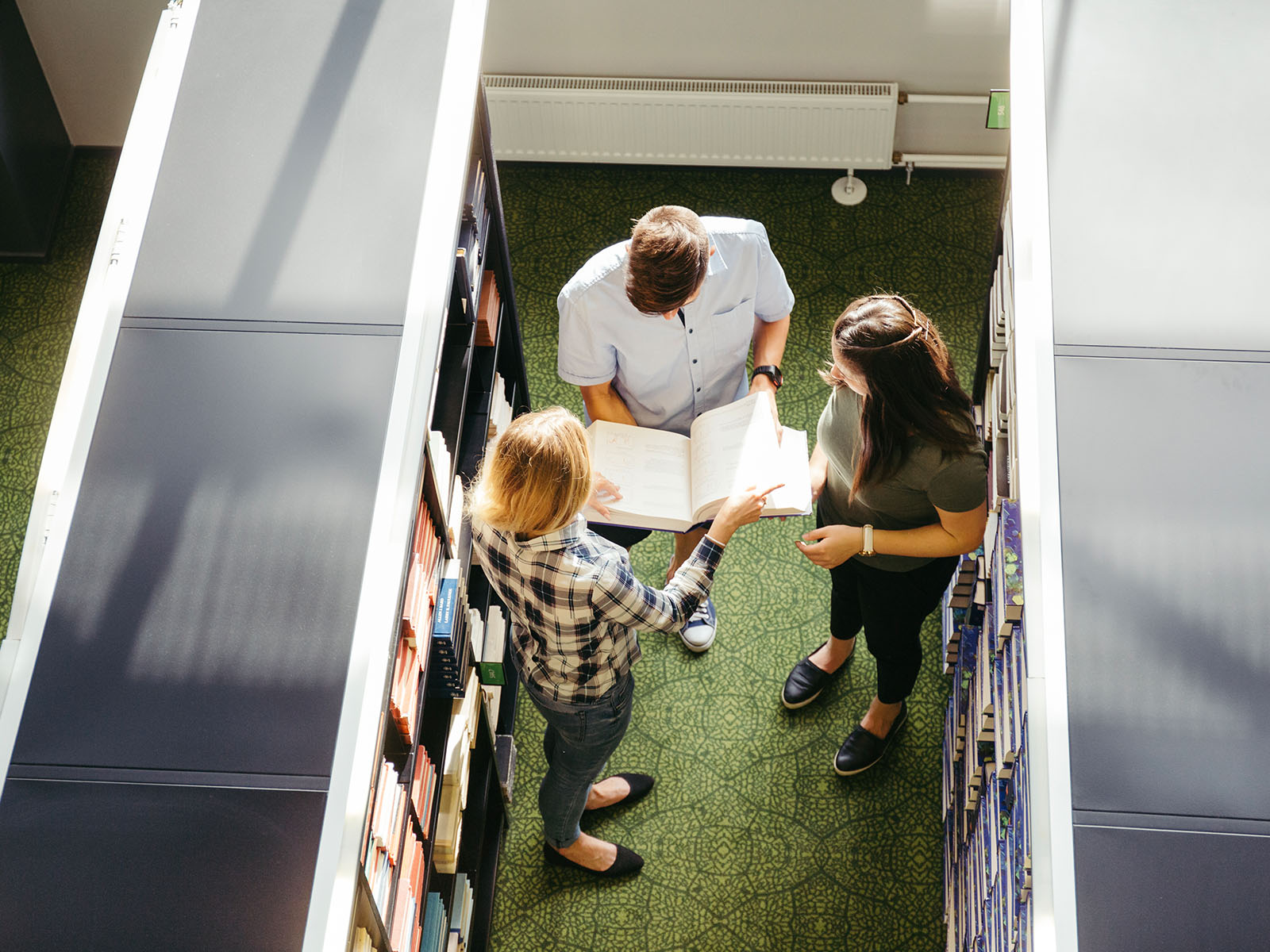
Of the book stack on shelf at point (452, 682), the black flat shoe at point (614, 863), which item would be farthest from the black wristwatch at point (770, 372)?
the black flat shoe at point (614, 863)

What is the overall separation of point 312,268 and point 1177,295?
71.4 inches

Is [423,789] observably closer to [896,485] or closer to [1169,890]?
[896,485]

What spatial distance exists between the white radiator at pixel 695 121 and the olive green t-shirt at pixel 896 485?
221 cm

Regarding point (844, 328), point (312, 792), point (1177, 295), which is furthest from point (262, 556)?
point (1177, 295)

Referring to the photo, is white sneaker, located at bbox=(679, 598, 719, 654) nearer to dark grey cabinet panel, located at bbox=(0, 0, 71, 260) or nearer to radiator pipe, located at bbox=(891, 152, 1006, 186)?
radiator pipe, located at bbox=(891, 152, 1006, 186)

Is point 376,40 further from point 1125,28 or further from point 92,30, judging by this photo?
point 92,30

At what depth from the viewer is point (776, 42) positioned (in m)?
4.44

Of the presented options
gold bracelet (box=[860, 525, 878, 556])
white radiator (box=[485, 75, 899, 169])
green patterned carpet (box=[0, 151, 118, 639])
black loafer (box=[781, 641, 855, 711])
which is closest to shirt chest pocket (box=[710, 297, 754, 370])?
gold bracelet (box=[860, 525, 878, 556])

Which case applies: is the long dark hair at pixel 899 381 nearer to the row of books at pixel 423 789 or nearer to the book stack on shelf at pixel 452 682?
the book stack on shelf at pixel 452 682

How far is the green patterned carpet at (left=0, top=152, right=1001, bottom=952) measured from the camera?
10.7ft

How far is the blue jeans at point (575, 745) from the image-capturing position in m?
2.64

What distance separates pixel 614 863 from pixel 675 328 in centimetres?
162

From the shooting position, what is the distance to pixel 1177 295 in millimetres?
2254

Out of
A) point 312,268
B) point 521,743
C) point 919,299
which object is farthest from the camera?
point 919,299
